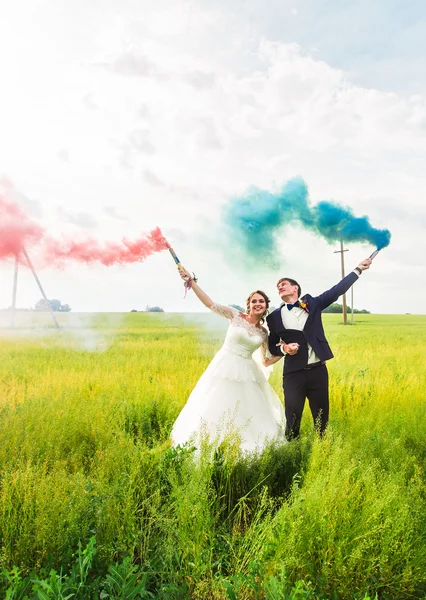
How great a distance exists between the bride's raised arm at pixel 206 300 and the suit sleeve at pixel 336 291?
4.49 feet

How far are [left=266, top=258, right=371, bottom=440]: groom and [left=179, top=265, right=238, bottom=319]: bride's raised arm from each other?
0.78 meters

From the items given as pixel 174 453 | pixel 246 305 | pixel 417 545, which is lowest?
pixel 417 545

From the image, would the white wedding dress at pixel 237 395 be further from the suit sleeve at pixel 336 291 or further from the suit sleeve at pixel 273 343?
the suit sleeve at pixel 336 291

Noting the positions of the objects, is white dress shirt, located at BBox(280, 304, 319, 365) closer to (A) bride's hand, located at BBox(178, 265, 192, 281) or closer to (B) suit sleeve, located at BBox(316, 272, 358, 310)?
(B) suit sleeve, located at BBox(316, 272, 358, 310)

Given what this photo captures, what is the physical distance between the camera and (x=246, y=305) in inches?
261

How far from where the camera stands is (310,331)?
602 centimetres

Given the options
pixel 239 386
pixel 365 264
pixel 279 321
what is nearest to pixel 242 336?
pixel 279 321

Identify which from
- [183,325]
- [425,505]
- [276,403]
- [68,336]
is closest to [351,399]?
[276,403]

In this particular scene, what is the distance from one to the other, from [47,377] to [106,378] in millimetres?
1645

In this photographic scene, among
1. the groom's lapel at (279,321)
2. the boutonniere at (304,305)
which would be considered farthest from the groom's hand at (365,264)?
Result: the groom's lapel at (279,321)

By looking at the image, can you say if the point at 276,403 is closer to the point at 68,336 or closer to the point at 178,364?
the point at 178,364

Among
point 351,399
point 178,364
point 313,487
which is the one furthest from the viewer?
point 178,364

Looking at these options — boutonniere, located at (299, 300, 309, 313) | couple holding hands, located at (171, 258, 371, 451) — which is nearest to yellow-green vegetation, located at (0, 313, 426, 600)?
couple holding hands, located at (171, 258, 371, 451)

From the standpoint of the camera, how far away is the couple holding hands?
19.7 feet
